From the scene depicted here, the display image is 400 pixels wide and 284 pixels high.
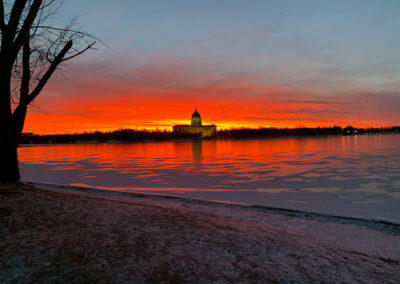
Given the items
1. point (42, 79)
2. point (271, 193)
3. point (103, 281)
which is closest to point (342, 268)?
point (103, 281)

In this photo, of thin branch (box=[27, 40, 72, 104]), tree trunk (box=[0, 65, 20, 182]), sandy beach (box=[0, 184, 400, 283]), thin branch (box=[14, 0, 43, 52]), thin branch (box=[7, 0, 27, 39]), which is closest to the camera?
sandy beach (box=[0, 184, 400, 283])

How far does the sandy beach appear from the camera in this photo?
4.47m

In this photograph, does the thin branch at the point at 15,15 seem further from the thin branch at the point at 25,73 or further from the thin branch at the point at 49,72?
the thin branch at the point at 49,72

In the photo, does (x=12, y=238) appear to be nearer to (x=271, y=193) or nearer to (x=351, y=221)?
(x=351, y=221)

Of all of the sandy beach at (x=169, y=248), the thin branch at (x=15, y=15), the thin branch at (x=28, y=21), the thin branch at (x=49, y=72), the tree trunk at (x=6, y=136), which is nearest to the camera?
the sandy beach at (x=169, y=248)

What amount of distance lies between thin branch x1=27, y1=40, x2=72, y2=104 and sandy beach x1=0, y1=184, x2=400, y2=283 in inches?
210

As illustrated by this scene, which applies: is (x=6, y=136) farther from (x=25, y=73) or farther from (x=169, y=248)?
(x=169, y=248)

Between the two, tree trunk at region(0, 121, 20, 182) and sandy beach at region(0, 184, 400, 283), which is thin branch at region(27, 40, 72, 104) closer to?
tree trunk at region(0, 121, 20, 182)

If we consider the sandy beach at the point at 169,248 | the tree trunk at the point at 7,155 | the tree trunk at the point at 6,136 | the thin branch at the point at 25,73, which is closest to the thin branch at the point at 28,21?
the tree trunk at the point at 6,136

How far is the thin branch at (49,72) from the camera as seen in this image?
41.4 ft

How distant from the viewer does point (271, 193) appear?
563 inches

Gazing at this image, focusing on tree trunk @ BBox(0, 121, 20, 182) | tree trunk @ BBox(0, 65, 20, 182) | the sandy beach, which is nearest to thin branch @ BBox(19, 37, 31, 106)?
tree trunk @ BBox(0, 65, 20, 182)

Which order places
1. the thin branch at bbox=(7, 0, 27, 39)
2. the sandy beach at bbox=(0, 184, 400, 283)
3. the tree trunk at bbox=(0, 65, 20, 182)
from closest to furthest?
the sandy beach at bbox=(0, 184, 400, 283), the thin branch at bbox=(7, 0, 27, 39), the tree trunk at bbox=(0, 65, 20, 182)

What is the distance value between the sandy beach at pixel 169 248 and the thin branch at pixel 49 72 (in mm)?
5324
